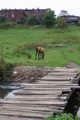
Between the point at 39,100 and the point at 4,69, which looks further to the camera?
the point at 4,69

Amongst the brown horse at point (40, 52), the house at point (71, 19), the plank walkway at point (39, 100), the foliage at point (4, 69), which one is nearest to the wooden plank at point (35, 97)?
the plank walkway at point (39, 100)

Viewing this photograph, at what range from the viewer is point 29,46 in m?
34.8

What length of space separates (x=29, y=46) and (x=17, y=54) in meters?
5.09

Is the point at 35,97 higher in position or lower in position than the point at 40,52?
higher

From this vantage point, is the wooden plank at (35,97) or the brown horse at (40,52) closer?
the wooden plank at (35,97)

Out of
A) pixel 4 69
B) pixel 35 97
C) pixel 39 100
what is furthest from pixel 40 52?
pixel 39 100

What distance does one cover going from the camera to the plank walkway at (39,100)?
480 inches

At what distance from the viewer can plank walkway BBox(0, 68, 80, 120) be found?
12.2 meters

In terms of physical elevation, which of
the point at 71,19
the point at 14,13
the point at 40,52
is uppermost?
the point at 40,52

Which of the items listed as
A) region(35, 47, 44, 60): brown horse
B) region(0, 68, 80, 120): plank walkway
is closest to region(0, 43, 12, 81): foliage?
region(35, 47, 44, 60): brown horse

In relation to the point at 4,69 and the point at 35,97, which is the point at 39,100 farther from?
the point at 4,69

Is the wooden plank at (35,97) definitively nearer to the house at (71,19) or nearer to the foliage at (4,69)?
the foliage at (4,69)

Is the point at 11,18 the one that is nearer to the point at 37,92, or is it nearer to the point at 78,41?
the point at 78,41

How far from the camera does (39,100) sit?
1417cm
